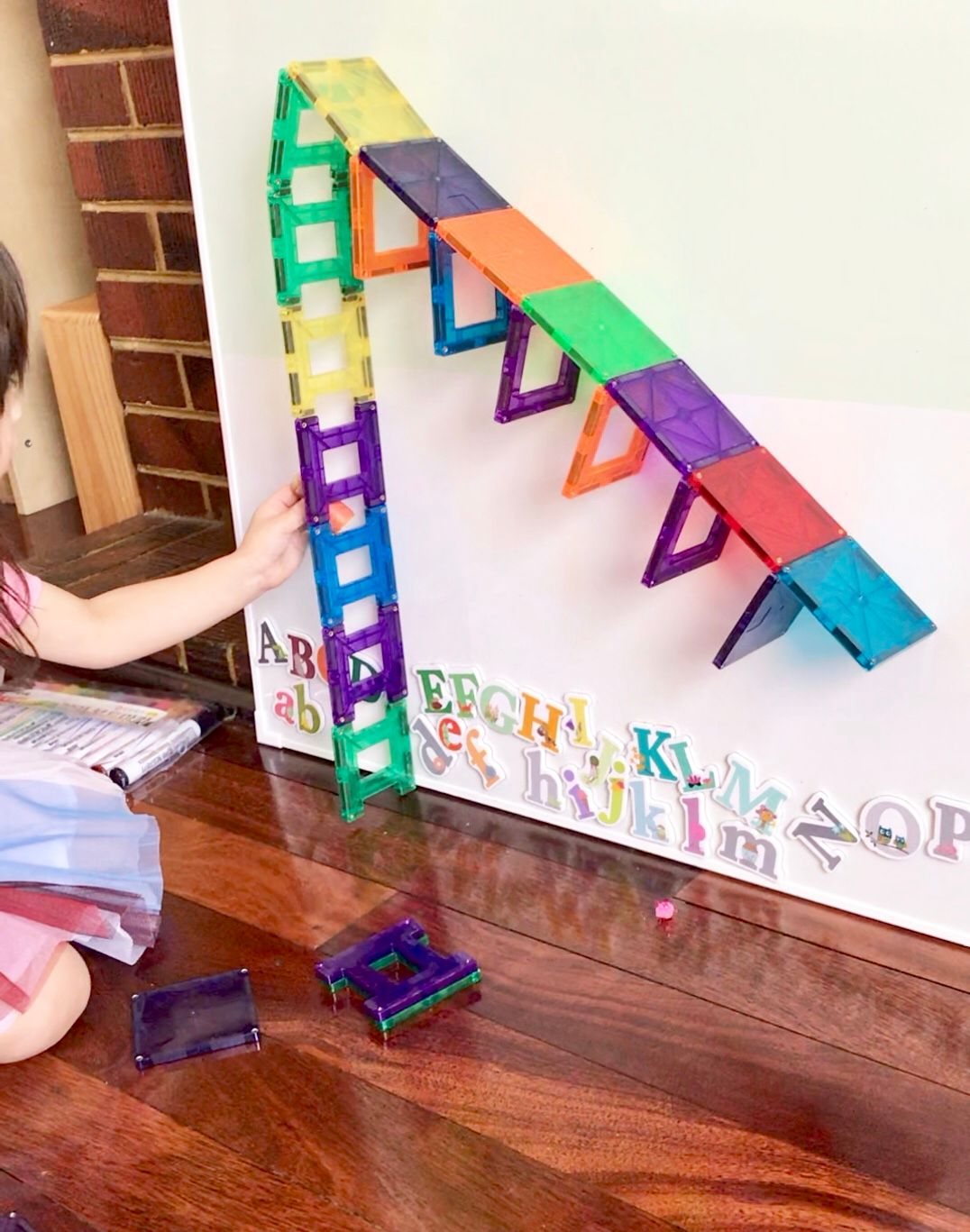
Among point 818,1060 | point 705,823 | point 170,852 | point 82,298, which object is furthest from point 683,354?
point 82,298

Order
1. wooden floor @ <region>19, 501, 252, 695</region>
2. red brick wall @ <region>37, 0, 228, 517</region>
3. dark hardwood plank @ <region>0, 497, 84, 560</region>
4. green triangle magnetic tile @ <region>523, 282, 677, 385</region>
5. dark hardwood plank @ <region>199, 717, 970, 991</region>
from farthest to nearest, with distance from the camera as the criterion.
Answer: dark hardwood plank @ <region>0, 497, 84, 560</region>
wooden floor @ <region>19, 501, 252, 695</region>
red brick wall @ <region>37, 0, 228, 517</region>
dark hardwood plank @ <region>199, 717, 970, 991</region>
green triangle magnetic tile @ <region>523, 282, 677, 385</region>

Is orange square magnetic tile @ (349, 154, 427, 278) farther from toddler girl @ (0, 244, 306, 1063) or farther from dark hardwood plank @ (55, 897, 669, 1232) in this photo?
dark hardwood plank @ (55, 897, 669, 1232)

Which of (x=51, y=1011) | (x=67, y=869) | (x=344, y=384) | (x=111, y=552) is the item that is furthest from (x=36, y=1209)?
(x=111, y=552)

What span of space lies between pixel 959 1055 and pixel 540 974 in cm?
32

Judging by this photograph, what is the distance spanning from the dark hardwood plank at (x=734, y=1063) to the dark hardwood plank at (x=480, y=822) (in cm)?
12

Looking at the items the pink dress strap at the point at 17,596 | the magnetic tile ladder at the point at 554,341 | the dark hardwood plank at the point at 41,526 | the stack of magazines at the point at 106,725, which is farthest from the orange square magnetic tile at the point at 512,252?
the dark hardwood plank at the point at 41,526

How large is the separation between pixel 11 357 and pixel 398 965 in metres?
0.59

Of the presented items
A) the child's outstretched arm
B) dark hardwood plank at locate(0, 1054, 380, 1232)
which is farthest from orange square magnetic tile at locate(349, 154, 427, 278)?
dark hardwood plank at locate(0, 1054, 380, 1232)

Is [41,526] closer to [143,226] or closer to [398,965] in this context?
[143,226]

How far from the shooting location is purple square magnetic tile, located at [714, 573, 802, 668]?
875 mm

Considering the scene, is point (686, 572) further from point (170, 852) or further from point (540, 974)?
point (170, 852)

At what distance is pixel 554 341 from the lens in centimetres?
91

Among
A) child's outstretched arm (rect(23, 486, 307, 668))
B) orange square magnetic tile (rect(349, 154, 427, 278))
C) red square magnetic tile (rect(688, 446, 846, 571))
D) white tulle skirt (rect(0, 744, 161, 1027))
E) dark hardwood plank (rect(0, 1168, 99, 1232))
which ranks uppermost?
orange square magnetic tile (rect(349, 154, 427, 278))

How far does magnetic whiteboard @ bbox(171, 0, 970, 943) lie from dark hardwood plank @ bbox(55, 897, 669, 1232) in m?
0.35
